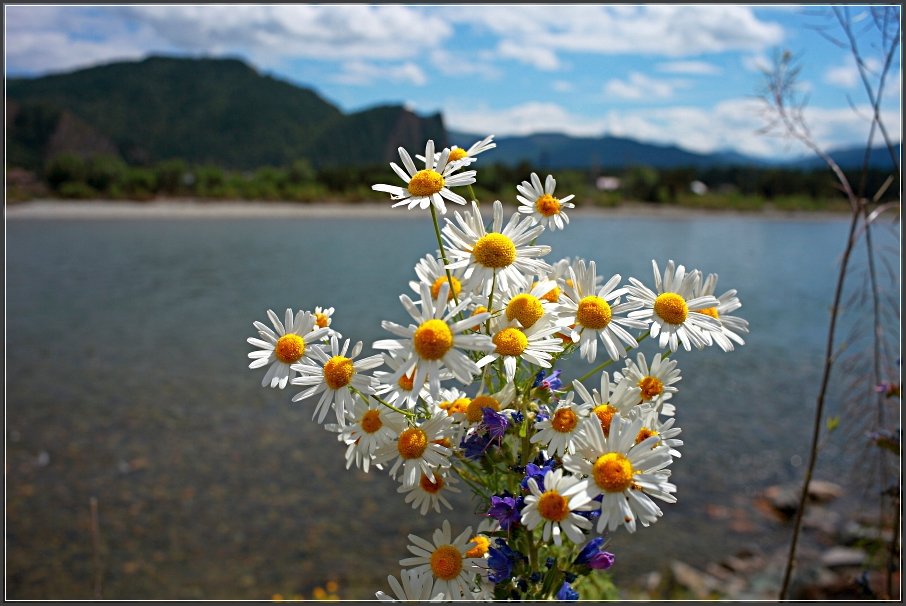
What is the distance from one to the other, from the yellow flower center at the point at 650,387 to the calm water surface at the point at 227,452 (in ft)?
5.06

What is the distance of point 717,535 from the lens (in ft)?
20.1

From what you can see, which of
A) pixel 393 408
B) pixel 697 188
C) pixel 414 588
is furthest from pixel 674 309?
pixel 697 188

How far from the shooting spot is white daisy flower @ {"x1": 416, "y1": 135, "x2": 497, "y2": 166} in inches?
50.8

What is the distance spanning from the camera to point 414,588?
120 cm

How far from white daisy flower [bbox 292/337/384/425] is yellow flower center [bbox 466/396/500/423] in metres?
0.19

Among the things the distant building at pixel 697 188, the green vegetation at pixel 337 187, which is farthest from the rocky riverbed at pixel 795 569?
the distant building at pixel 697 188

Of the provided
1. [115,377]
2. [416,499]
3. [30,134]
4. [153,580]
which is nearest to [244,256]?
[115,377]

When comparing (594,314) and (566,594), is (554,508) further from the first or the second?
(594,314)

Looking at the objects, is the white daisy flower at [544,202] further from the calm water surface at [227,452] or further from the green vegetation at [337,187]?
the green vegetation at [337,187]

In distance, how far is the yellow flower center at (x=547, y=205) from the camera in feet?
4.49

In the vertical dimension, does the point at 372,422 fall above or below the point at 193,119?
below

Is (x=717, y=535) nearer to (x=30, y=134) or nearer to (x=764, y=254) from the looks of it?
(x=764, y=254)

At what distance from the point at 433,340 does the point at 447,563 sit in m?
0.49

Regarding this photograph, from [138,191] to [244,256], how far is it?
2653 centimetres
